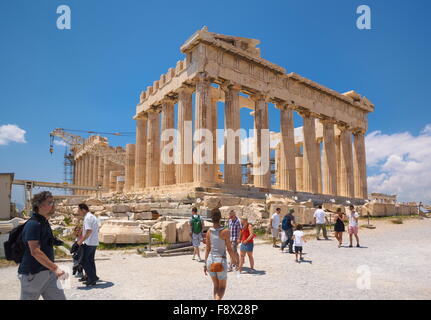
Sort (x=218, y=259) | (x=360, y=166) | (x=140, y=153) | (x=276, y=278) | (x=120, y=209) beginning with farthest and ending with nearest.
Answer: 1. (x=360, y=166)
2. (x=140, y=153)
3. (x=120, y=209)
4. (x=276, y=278)
5. (x=218, y=259)

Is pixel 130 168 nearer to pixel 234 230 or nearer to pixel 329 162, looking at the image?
pixel 329 162

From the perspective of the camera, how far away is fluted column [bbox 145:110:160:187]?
28.9 metres

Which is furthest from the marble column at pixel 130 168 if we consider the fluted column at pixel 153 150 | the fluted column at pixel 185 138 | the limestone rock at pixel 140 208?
the limestone rock at pixel 140 208

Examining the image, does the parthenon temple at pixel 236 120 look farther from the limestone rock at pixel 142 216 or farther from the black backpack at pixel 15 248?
the black backpack at pixel 15 248

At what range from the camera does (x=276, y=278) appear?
23.8 ft

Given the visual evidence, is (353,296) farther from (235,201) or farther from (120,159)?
(120,159)

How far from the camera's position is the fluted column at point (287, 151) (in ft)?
93.1

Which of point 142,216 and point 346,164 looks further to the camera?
point 346,164

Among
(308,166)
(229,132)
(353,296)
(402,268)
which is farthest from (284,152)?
(353,296)

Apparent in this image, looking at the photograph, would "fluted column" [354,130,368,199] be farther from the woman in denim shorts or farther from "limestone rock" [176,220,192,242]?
the woman in denim shorts

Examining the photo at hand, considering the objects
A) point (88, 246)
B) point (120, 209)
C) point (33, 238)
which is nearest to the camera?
point (33, 238)

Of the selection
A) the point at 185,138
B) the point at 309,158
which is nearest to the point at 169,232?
the point at 185,138

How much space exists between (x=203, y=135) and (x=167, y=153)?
19.1 ft
